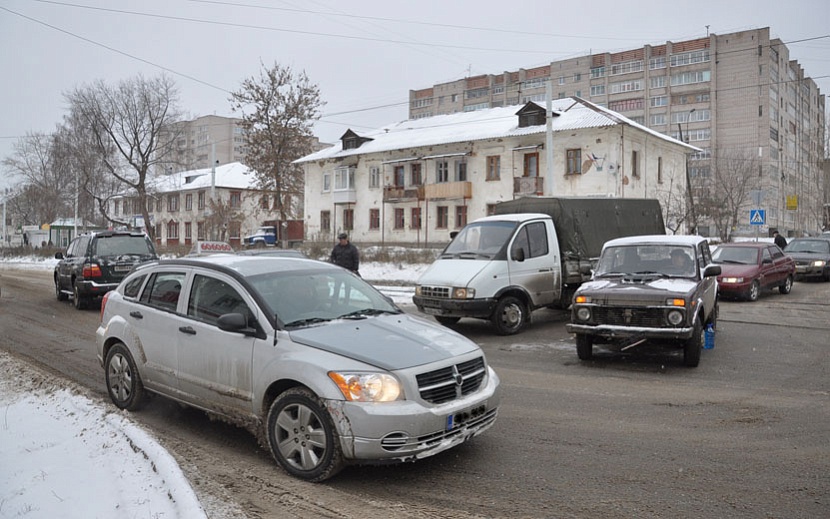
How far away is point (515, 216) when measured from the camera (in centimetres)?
A: 1270

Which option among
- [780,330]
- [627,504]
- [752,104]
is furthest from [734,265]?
[752,104]

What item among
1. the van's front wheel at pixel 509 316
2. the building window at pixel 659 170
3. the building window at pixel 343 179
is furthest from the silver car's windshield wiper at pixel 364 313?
the building window at pixel 343 179

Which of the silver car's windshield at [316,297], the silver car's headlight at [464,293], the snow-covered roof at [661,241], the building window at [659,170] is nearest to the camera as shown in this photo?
the silver car's windshield at [316,297]

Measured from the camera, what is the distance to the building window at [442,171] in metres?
47.0

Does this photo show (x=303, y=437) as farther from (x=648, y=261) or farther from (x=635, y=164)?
(x=635, y=164)

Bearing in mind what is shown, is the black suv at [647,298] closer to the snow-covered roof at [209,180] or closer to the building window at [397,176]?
the building window at [397,176]

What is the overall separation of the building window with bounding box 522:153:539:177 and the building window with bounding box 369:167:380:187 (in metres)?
13.5

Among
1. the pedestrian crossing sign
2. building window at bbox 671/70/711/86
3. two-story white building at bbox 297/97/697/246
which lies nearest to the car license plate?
the pedestrian crossing sign

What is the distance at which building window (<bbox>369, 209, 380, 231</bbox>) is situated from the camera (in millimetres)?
51781

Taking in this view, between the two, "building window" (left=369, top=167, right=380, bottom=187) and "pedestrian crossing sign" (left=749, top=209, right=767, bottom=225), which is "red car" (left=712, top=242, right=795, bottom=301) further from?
"building window" (left=369, top=167, right=380, bottom=187)

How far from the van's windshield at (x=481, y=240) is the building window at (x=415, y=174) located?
36.3 meters

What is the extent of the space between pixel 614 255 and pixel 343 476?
22.5ft

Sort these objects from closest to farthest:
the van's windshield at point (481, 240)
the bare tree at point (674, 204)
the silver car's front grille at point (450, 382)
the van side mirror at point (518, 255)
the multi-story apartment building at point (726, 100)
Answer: the silver car's front grille at point (450, 382)
the van side mirror at point (518, 255)
the van's windshield at point (481, 240)
the bare tree at point (674, 204)
the multi-story apartment building at point (726, 100)

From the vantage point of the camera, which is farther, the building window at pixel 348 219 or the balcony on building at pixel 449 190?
the building window at pixel 348 219
